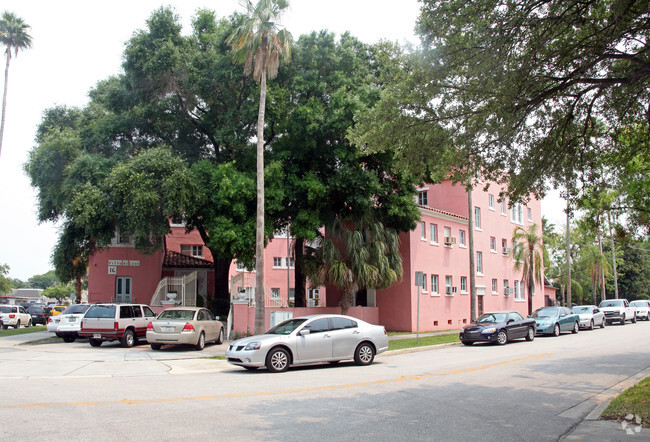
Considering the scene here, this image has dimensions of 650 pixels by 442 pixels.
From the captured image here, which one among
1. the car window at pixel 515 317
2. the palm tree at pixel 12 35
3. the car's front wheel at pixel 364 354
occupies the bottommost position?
the car's front wheel at pixel 364 354

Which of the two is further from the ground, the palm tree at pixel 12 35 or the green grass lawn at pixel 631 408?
the palm tree at pixel 12 35

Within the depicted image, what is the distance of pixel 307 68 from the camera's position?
24.5m

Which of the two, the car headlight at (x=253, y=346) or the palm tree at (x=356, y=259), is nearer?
the car headlight at (x=253, y=346)

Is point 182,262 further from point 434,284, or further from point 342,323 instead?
point 342,323

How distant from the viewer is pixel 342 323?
14602mm

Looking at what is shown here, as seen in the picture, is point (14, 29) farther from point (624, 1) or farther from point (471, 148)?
point (624, 1)

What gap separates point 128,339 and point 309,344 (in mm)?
10463

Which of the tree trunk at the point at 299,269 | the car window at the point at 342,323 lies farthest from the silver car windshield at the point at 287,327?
the tree trunk at the point at 299,269

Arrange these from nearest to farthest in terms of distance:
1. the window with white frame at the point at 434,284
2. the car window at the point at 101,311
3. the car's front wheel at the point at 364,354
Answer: the car's front wheel at the point at 364,354 → the car window at the point at 101,311 → the window with white frame at the point at 434,284

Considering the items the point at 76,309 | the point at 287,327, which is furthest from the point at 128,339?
the point at 287,327

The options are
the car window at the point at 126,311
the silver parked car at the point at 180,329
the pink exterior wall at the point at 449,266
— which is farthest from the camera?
the pink exterior wall at the point at 449,266

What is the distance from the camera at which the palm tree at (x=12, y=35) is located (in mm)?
37844

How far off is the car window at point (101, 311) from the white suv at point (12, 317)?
19.3 m

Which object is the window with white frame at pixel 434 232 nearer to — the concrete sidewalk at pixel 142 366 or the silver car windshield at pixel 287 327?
the concrete sidewalk at pixel 142 366
